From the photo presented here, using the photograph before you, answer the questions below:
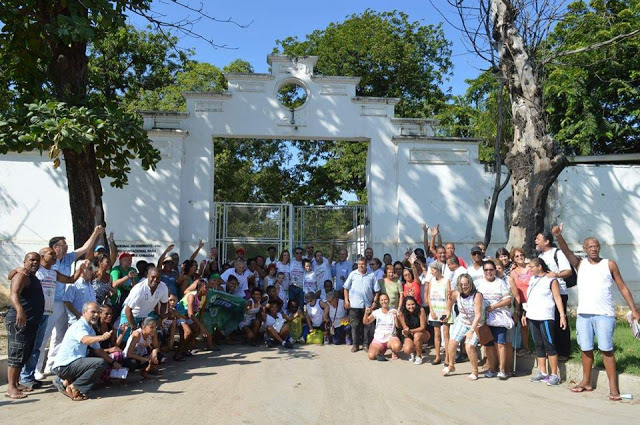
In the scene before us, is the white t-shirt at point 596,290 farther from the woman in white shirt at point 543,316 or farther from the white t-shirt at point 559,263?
the white t-shirt at point 559,263

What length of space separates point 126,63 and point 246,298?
1545 cm

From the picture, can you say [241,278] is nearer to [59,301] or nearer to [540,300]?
[59,301]

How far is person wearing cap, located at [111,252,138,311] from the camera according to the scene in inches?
356

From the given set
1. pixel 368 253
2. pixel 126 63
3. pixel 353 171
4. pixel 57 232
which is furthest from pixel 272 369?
pixel 126 63

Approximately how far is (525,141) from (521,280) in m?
2.79

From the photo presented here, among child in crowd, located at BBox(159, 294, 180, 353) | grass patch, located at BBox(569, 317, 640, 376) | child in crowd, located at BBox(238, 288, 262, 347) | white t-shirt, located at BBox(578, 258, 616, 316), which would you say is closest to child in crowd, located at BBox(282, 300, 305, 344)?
child in crowd, located at BBox(238, 288, 262, 347)

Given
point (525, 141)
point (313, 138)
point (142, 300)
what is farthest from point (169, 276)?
point (525, 141)

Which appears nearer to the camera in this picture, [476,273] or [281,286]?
[476,273]

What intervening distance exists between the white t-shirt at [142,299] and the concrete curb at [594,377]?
549 cm

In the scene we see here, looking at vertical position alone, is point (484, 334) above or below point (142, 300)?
below

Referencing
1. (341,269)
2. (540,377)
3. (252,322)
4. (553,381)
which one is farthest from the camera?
(341,269)

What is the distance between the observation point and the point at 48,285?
25.0ft

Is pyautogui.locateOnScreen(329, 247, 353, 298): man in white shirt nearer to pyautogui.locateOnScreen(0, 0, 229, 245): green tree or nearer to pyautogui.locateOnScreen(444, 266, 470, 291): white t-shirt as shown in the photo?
pyautogui.locateOnScreen(444, 266, 470, 291): white t-shirt

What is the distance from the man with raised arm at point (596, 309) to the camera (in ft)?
23.0
